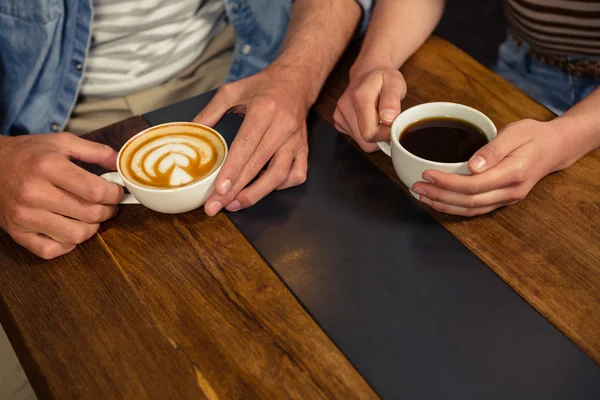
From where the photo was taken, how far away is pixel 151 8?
1.39 meters

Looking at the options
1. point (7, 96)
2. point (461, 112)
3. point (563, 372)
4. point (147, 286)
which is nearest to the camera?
A: point (563, 372)

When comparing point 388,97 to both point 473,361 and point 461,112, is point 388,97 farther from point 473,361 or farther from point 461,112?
point 473,361

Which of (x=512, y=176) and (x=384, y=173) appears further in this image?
(x=384, y=173)

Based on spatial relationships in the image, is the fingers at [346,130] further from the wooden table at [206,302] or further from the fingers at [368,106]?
the wooden table at [206,302]

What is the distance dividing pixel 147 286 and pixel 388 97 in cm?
57

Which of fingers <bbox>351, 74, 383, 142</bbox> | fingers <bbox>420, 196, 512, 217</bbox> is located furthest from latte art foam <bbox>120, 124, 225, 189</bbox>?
fingers <bbox>420, 196, 512, 217</bbox>

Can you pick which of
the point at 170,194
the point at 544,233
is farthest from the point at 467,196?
the point at 170,194

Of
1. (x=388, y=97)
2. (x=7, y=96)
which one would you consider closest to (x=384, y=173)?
(x=388, y=97)

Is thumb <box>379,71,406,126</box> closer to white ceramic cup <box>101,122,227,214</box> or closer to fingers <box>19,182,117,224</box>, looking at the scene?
white ceramic cup <box>101,122,227,214</box>

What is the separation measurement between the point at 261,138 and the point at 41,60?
636mm

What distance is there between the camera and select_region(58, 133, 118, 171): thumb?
100cm

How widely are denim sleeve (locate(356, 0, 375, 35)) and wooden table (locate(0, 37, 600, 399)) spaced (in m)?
0.66

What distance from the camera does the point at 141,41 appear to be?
1.44 meters

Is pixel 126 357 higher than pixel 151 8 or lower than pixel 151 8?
lower
